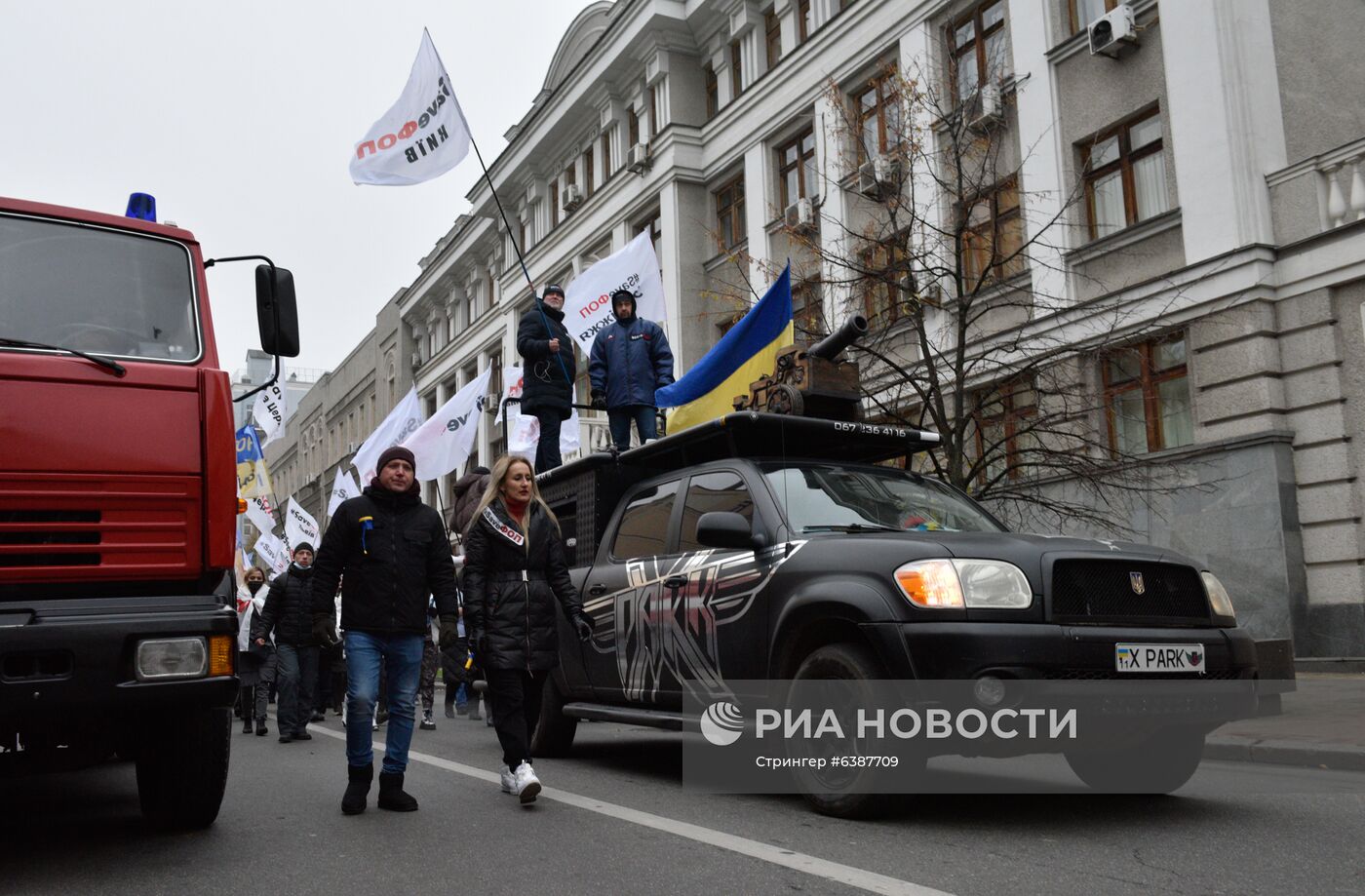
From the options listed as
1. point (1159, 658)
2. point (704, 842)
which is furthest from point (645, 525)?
point (1159, 658)

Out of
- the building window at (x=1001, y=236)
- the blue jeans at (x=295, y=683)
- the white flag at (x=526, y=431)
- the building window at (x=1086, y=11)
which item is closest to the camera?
the blue jeans at (x=295, y=683)

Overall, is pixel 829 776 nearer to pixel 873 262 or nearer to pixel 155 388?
pixel 155 388

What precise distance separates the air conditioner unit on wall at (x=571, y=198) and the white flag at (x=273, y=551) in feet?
46.0

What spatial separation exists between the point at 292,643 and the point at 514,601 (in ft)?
22.7

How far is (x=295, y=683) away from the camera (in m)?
12.3

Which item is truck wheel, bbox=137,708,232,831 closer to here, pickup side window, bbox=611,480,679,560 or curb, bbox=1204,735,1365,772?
pickup side window, bbox=611,480,679,560

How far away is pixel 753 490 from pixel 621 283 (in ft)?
32.9

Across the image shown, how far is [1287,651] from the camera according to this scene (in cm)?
865

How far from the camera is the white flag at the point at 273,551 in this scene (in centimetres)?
2516

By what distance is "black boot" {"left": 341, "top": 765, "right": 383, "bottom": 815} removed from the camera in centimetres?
638

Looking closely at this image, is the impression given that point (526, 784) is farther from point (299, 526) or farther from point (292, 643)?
point (299, 526)

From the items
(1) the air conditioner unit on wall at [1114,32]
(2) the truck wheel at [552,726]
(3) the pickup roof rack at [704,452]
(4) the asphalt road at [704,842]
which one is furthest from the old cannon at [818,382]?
(1) the air conditioner unit on wall at [1114,32]

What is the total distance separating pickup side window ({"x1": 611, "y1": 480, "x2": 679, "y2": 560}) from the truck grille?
2.69 meters

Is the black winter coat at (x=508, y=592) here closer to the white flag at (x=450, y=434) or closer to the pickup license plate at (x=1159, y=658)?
the pickup license plate at (x=1159, y=658)
